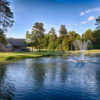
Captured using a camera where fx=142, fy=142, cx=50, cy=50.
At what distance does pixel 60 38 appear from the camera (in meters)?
73.4

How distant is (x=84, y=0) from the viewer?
35250mm

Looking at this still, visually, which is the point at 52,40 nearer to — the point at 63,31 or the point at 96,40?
the point at 63,31

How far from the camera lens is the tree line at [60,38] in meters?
56.1

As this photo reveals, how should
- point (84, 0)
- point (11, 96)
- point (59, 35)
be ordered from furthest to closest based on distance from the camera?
point (59, 35)
point (84, 0)
point (11, 96)

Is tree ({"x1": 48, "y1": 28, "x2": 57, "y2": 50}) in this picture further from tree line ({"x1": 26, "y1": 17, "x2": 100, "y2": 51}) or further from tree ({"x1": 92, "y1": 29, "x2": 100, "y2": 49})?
tree ({"x1": 92, "y1": 29, "x2": 100, "y2": 49})

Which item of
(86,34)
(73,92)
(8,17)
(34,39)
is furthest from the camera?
(86,34)

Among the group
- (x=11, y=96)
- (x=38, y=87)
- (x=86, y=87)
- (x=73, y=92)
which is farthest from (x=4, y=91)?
(x=86, y=87)

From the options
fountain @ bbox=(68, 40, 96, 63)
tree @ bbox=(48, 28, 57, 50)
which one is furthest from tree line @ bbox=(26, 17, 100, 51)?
fountain @ bbox=(68, 40, 96, 63)

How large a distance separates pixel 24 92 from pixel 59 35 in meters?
67.2

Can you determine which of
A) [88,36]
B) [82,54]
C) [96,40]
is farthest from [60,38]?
[82,54]

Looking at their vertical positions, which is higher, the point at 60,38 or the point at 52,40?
the point at 60,38

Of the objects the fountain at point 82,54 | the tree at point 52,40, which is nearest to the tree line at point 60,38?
the tree at point 52,40

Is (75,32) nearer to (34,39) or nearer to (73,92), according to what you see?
(34,39)

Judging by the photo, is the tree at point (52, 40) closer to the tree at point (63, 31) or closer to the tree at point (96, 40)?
the tree at point (63, 31)
